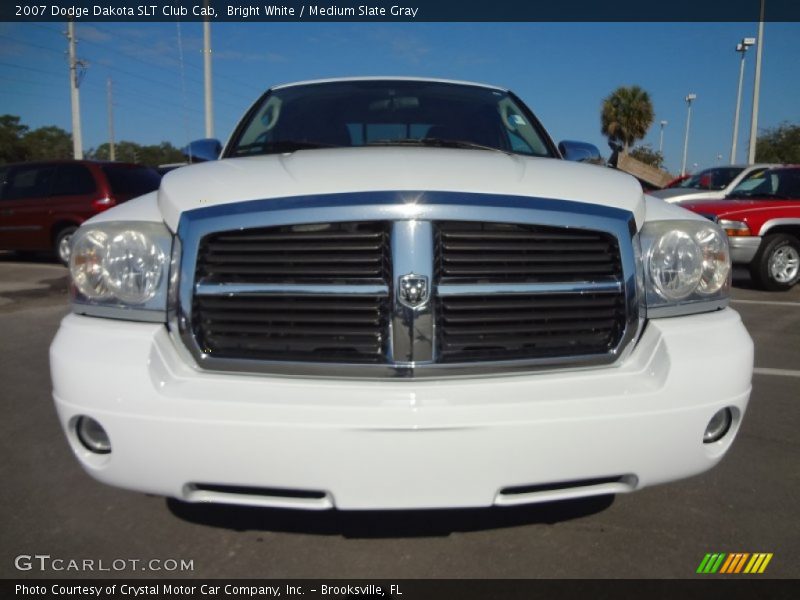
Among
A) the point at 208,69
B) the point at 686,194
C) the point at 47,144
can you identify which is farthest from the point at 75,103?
the point at 47,144

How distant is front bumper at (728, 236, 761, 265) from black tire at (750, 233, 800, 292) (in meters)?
0.08

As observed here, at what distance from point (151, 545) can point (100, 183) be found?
8904 millimetres

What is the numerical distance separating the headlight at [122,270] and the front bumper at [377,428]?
3.0 inches

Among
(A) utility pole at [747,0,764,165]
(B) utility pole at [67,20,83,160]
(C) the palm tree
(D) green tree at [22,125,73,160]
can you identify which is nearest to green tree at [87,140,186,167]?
(D) green tree at [22,125,73,160]

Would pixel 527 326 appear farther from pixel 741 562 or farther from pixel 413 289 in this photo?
pixel 741 562

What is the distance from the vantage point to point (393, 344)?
6.07 feet

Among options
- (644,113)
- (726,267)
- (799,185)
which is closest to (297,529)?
(726,267)

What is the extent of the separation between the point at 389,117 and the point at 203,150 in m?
1.00

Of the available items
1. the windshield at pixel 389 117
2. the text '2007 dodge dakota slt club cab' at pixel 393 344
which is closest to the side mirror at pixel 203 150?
the windshield at pixel 389 117

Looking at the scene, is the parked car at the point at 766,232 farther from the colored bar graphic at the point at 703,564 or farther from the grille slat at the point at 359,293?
the grille slat at the point at 359,293

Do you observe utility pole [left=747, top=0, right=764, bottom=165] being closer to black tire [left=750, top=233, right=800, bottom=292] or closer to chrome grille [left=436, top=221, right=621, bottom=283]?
black tire [left=750, top=233, right=800, bottom=292]

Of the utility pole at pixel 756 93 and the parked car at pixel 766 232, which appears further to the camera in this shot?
the utility pole at pixel 756 93

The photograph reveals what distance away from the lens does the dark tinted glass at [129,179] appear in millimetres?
9906

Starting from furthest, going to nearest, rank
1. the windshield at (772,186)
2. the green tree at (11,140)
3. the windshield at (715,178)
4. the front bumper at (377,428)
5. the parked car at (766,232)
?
the green tree at (11,140) < the windshield at (715,178) < the windshield at (772,186) < the parked car at (766,232) < the front bumper at (377,428)
